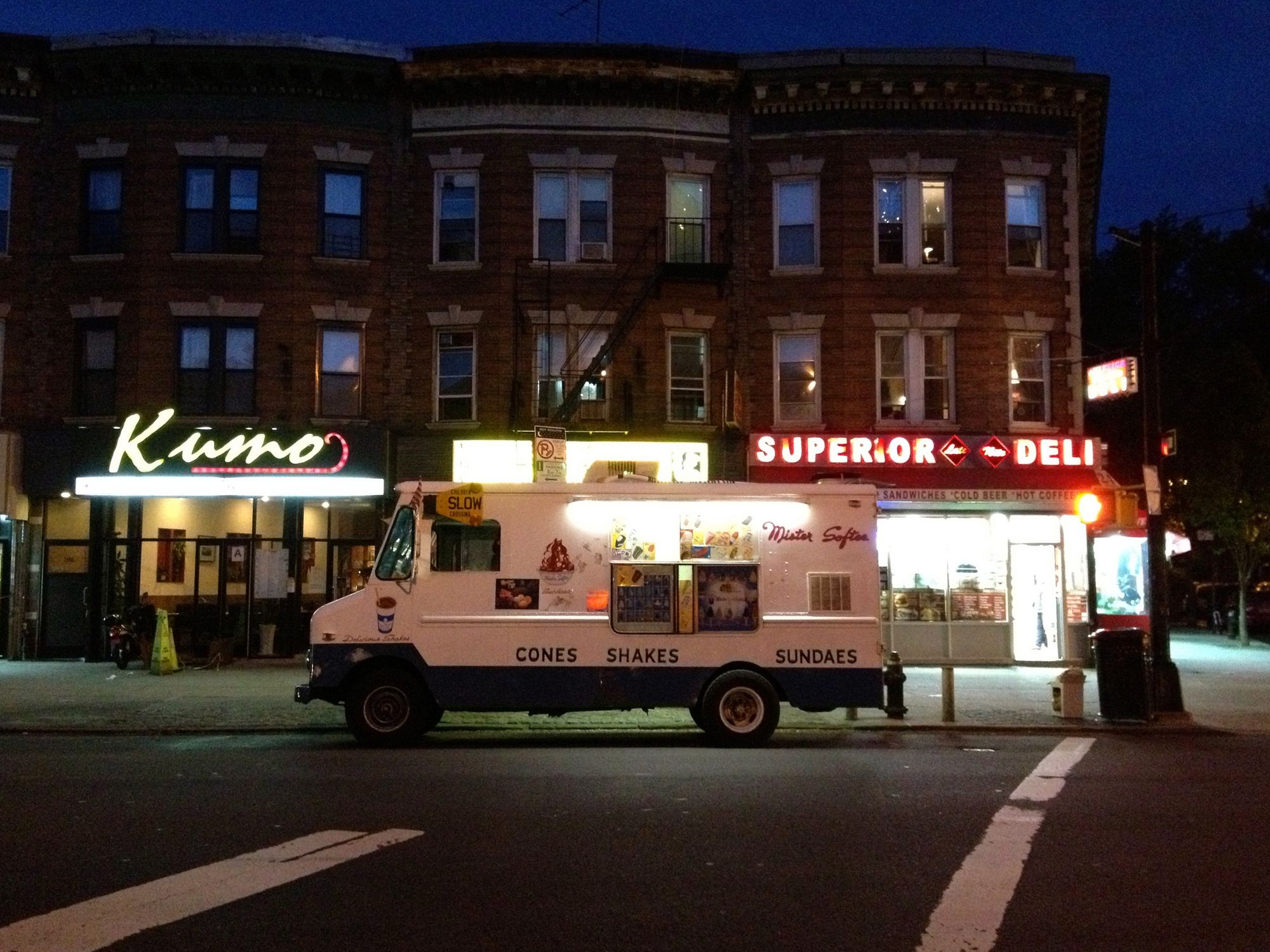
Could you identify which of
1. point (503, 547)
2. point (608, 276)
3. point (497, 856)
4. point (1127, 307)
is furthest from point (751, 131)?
point (1127, 307)

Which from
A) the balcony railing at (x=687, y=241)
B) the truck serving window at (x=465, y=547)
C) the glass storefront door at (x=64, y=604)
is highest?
the balcony railing at (x=687, y=241)

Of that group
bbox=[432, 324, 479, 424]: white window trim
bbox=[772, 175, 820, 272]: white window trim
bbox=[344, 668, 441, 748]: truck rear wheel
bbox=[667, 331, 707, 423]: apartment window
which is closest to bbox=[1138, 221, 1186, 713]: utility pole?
bbox=[772, 175, 820, 272]: white window trim

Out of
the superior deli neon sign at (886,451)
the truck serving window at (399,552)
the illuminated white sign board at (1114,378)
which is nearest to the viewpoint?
the truck serving window at (399,552)

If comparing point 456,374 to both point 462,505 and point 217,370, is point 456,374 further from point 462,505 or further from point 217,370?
point 462,505

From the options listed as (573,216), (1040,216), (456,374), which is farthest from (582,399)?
(1040,216)

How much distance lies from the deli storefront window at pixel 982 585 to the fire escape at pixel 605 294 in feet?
19.6

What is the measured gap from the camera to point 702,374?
905 inches

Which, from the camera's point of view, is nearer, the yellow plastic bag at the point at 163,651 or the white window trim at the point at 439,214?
the yellow plastic bag at the point at 163,651

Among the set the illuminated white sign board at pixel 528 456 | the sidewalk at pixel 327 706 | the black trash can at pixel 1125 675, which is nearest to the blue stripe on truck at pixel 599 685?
the sidewalk at pixel 327 706

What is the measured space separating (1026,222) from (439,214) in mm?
11436

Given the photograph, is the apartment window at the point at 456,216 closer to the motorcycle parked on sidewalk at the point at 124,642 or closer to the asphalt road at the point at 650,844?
the motorcycle parked on sidewalk at the point at 124,642

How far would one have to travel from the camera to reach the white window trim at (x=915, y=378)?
2281 centimetres

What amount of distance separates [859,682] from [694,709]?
6.16ft

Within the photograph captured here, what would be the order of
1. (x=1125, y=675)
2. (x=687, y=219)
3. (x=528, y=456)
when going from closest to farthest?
(x=1125, y=675) → (x=528, y=456) → (x=687, y=219)
